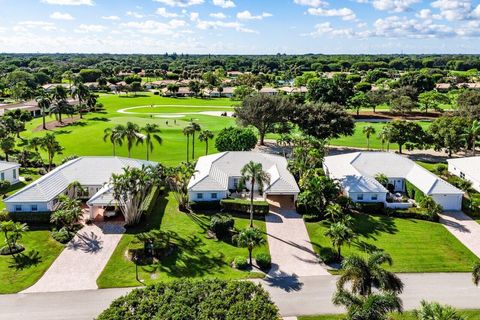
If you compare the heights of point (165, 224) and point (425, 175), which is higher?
point (425, 175)

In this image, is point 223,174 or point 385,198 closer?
point 385,198

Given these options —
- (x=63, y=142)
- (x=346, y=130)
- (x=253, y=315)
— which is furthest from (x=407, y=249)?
(x=63, y=142)

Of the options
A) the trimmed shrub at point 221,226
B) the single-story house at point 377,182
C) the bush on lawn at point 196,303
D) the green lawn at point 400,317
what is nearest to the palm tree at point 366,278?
the green lawn at point 400,317

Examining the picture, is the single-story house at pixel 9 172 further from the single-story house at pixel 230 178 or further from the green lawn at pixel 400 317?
the green lawn at pixel 400 317

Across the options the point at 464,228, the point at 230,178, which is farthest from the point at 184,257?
the point at 464,228

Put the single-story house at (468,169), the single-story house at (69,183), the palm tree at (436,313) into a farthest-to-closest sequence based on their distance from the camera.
Result: the single-story house at (468,169) → the single-story house at (69,183) → the palm tree at (436,313)

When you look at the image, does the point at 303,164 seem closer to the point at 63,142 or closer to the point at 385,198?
the point at 385,198
